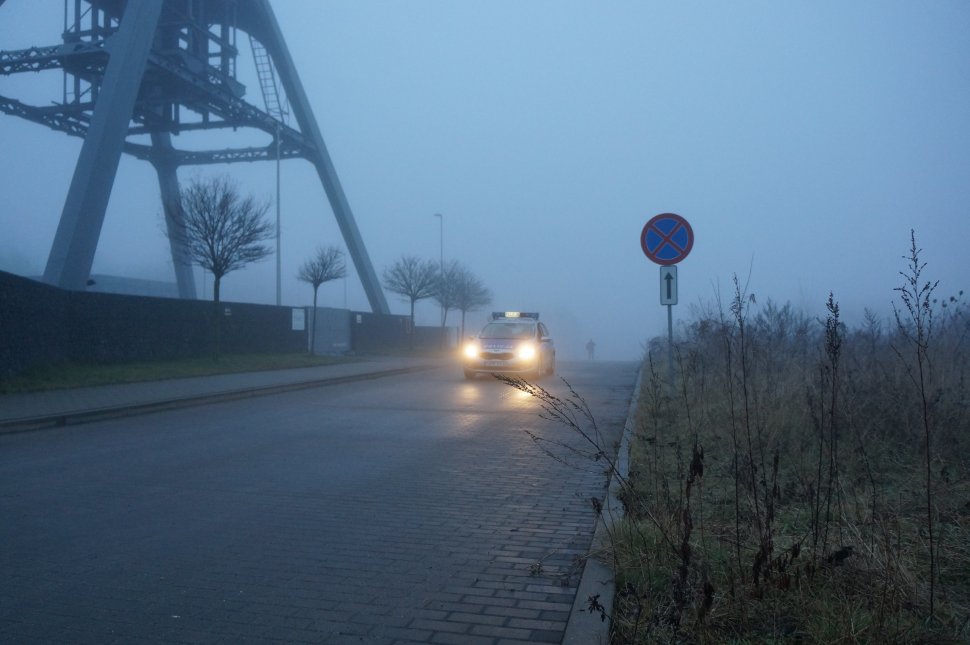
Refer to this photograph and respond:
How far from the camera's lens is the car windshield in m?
22.2

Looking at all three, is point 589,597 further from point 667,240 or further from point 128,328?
point 128,328

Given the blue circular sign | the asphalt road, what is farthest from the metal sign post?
the asphalt road

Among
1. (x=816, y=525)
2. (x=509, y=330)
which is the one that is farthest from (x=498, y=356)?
(x=816, y=525)

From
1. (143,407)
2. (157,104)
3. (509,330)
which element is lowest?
(143,407)

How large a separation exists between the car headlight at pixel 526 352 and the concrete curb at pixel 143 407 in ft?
15.3

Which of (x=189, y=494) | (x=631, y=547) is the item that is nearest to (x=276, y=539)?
(x=189, y=494)

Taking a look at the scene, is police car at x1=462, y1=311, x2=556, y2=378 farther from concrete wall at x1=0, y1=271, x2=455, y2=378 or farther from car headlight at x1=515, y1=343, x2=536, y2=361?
concrete wall at x1=0, y1=271, x2=455, y2=378

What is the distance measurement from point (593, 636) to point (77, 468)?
676 centimetres

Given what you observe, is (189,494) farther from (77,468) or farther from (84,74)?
(84,74)

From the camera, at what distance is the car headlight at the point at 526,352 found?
2120 centimetres

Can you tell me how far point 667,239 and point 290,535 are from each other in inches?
337

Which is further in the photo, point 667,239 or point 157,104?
point 157,104

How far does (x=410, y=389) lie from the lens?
61.5 ft

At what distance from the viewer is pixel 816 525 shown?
4.28 metres
